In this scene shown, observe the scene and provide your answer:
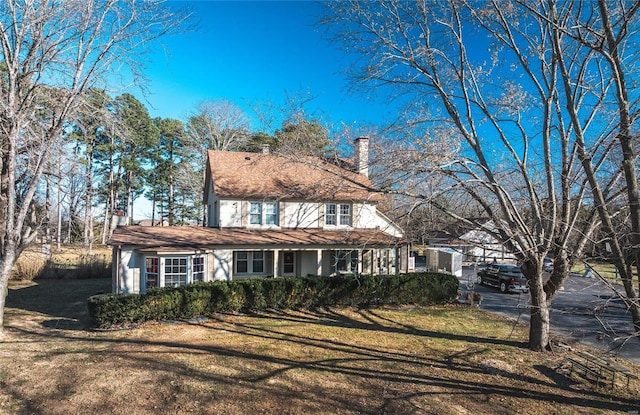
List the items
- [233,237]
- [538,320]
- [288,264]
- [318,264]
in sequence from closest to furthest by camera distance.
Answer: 1. [538,320]
2. [233,237]
3. [318,264]
4. [288,264]

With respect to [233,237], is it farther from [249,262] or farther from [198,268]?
[249,262]

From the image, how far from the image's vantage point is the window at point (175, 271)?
15.0m

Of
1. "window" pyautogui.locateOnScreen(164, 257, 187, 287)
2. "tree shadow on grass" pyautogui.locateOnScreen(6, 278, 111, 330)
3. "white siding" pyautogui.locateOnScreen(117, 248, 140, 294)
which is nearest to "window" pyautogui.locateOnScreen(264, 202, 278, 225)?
"window" pyautogui.locateOnScreen(164, 257, 187, 287)

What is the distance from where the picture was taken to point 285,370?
26.8 ft

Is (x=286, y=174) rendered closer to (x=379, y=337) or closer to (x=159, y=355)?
(x=379, y=337)

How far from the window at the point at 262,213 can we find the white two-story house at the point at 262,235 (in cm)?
5

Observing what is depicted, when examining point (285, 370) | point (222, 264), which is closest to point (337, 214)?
point (222, 264)

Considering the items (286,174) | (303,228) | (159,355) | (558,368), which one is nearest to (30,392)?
(159,355)

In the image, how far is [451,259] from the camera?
1030 inches

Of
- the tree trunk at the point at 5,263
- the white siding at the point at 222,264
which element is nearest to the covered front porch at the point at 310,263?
the white siding at the point at 222,264

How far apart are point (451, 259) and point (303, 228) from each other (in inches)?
494

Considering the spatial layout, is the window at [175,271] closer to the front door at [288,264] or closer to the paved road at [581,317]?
the front door at [288,264]

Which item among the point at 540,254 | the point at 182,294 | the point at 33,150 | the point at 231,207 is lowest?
the point at 182,294

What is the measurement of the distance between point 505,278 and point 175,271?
17420 millimetres
